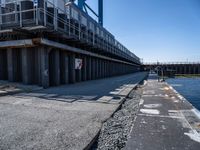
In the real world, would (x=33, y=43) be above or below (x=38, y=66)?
above

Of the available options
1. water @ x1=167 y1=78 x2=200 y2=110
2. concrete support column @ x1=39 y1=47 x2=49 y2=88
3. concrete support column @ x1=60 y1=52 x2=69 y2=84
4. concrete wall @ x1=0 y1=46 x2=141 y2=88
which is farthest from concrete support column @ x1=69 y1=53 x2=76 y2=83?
water @ x1=167 y1=78 x2=200 y2=110

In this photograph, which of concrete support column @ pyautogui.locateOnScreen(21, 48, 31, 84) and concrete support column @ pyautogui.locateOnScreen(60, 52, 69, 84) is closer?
concrete support column @ pyautogui.locateOnScreen(21, 48, 31, 84)

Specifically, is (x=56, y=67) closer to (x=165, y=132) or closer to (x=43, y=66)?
A: (x=43, y=66)

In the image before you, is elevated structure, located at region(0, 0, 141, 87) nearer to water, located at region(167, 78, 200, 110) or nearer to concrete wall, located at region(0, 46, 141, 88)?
concrete wall, located at region(0, 46, 141, 88)

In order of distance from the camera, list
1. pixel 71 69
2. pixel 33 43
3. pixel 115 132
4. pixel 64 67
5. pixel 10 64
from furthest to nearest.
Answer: pixel 71 69 < pixel 64 67 < pixel 10 64 < pixel 33 43 < pixel 115 132

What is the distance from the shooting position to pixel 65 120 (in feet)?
15.0

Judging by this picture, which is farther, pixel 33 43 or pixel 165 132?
pixel 33 43

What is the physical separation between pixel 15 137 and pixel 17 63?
30.4ft

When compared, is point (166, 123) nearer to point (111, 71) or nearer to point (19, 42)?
point (19, 42)

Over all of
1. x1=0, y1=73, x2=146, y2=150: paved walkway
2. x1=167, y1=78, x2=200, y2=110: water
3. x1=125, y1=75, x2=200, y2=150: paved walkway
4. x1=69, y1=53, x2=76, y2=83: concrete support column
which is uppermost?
x1=69, y1=53, x2=76, y2=83: concrete support column

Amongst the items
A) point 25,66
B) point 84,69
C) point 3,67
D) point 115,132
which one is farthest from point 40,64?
point 115,132

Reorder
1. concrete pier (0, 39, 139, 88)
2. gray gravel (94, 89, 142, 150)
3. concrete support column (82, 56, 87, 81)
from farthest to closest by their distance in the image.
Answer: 1. concrete support column (82, 56, 87, 81)
2. concrete pier (0, 39, 139, 88)
3. gray gravel (94, 89, 142, 150)

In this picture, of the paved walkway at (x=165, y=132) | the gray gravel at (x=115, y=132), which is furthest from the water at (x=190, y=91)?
the gray gravel at (x=115, y=132)

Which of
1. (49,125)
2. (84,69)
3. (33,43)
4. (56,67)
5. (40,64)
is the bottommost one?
(49,125)
